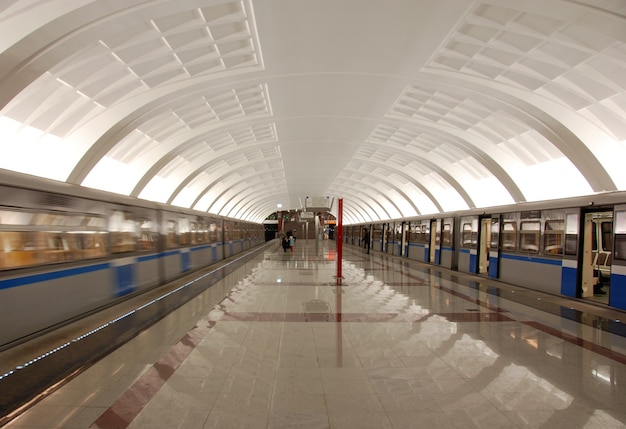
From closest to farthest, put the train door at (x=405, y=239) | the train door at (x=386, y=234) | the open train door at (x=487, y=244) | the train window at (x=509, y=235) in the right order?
the train window at (x=509, y=235) → the open train door at (x=487, y=244) → the train door at (x=405, y=239) → the train door at (x=386, y=234)

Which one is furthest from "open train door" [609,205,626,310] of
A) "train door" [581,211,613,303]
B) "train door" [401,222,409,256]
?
"train door" [401,222,409,256]


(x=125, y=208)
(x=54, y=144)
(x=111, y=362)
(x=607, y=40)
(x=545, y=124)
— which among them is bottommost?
(x=111, y=362)

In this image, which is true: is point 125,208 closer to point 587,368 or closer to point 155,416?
point 155,416

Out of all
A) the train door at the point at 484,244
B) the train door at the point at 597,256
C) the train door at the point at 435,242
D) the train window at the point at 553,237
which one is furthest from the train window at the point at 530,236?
the train door at the point at 435,242

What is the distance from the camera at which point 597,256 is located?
1123 cm

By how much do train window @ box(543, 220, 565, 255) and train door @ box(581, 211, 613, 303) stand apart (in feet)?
Result: 2.19

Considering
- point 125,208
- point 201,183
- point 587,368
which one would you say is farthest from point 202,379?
point 201,183

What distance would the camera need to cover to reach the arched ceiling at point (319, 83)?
709cm

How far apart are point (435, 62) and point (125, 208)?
28.7ft

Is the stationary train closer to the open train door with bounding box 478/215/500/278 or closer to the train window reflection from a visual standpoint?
the open train door with bounding box 478/215/500/278

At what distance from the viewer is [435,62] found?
31.6 feet

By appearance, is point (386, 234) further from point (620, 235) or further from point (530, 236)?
point (620, 235)

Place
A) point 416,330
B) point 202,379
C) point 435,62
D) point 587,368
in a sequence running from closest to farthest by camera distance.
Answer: point 202,379, point 587,368, point 416,330, point 435,62

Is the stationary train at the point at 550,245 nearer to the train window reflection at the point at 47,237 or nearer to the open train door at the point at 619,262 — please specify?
the open train door at the point at 619,262
